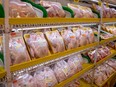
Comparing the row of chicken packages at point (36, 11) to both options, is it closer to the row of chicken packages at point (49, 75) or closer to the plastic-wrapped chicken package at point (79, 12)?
the plastic-wrapped chicken package at point (79, 12)

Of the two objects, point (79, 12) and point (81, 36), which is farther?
point (81, 36)

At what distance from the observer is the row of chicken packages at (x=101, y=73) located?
10.7 feet

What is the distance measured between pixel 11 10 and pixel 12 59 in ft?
1.33

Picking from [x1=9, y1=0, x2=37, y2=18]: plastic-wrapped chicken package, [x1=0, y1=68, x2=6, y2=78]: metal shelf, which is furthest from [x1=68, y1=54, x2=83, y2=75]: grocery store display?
[x1=0, y1=68, x2=6, y2=78]: metal shelf

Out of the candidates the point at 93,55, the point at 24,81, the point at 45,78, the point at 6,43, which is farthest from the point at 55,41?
the point at 93,55

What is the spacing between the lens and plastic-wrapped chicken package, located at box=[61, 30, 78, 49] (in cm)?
233

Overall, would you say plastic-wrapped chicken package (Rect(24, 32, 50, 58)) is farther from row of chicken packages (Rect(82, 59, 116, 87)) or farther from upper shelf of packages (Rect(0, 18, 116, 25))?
row of chicken packages (Rect(82, 59, 116, 87))

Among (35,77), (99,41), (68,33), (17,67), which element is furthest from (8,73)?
(99,41)

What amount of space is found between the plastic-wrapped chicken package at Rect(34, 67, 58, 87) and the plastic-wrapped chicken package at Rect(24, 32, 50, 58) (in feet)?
0.92

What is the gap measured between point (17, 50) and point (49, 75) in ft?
2.15

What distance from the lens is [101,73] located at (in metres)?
3.47

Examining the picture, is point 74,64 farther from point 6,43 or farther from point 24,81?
point 6,43

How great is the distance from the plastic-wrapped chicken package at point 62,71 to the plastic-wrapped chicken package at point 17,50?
26.1 inches

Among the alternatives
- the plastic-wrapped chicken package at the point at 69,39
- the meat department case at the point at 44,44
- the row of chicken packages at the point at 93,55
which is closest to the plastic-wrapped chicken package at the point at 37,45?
Answer: the meat department case at the point at 44,44
